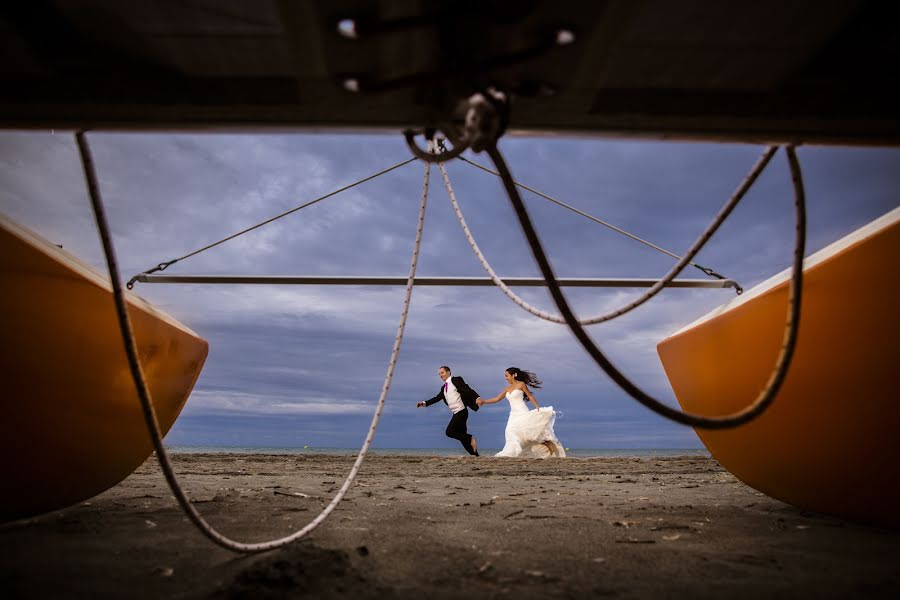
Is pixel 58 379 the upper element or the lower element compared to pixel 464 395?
lower

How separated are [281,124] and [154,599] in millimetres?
1205

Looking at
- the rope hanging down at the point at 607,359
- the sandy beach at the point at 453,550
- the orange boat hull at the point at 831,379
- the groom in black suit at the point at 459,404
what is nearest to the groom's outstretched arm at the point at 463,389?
the groom in black suit at the point at 459,404

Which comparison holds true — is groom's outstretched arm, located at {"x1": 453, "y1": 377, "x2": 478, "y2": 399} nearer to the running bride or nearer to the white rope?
the running bride

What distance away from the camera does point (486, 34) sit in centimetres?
102

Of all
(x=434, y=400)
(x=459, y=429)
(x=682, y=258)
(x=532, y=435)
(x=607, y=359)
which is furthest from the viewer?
(x=434, y=400)

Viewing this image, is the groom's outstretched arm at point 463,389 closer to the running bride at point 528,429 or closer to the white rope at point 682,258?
the running bride at point 528,429

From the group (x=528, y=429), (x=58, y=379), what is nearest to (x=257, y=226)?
(x=58, y=379)

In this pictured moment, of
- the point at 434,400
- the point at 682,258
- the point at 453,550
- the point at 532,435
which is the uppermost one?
the point at 434,400

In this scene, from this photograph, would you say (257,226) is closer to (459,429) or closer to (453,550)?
(453,550)

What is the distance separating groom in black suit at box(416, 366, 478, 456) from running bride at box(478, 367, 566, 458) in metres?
0.55

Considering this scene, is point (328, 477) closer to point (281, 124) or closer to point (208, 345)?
point (208, 345)

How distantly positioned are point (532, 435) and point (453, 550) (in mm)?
5728

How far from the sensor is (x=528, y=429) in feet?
23.3

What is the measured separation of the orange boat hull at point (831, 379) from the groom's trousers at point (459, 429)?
5578 millimetres
